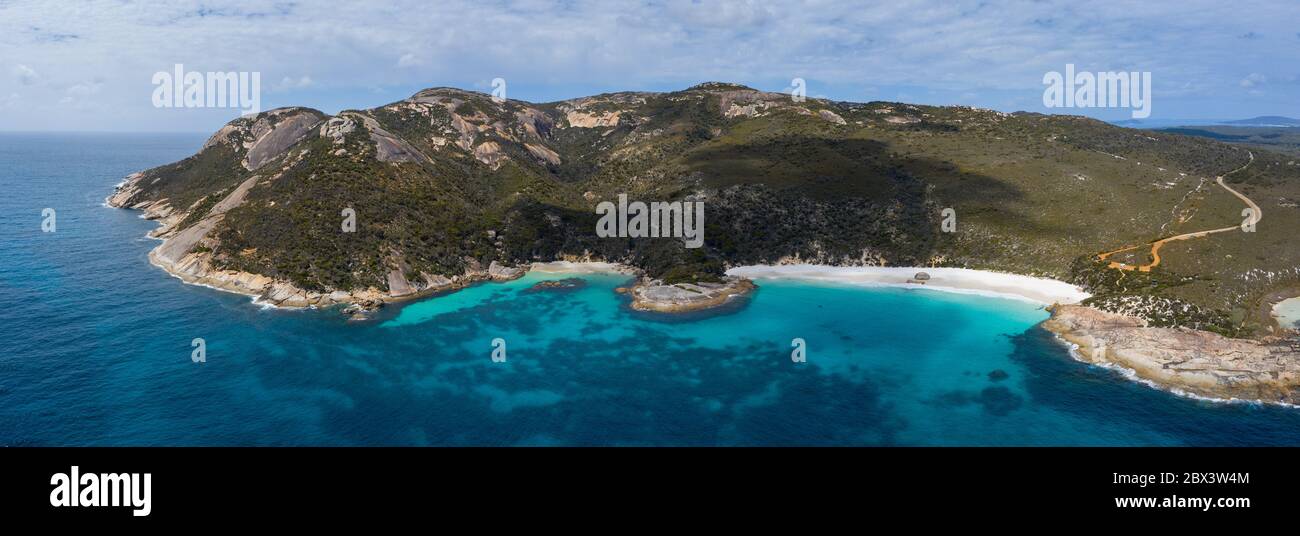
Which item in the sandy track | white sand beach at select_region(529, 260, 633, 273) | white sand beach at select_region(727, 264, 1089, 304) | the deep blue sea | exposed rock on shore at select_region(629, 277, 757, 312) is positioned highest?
the sandy track

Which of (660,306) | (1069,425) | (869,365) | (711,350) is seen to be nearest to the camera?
(1069,425)

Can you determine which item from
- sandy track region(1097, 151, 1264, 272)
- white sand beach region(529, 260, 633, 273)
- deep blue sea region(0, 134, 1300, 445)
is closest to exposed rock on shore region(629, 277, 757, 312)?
deep blue sea region(0, 134, 1300, 445)

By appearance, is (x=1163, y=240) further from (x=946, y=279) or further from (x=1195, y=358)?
(x=1195, y=358)

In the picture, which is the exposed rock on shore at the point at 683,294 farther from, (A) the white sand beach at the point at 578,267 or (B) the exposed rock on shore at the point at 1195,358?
(B) the exposed rock on shore at the point at 1195,358

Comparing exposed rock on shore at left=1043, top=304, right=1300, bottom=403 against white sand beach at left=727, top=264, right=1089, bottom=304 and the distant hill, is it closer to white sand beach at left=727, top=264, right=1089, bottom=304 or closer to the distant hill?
the distant hill

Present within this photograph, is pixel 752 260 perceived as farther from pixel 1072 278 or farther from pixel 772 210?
pixel 1072 278

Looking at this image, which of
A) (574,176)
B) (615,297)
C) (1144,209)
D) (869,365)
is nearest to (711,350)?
(869,365)

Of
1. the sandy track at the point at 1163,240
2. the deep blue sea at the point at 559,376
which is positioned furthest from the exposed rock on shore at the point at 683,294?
the sandy track at the point at 1163,240
